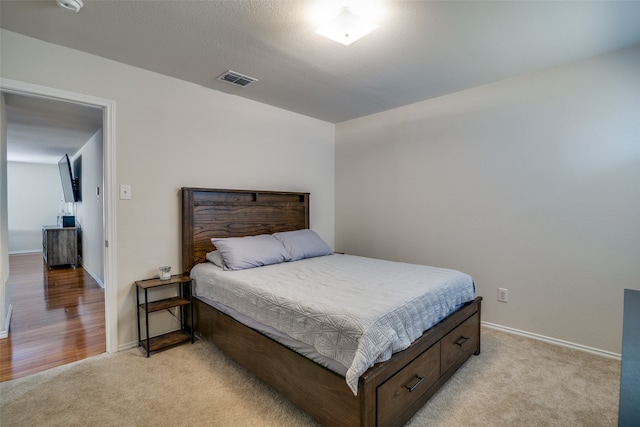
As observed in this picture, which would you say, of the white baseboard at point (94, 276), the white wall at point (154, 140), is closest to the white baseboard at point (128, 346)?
the white wall at point (154, 140)

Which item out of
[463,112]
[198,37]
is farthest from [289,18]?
[463,112]

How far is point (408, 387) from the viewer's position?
5.30 feet

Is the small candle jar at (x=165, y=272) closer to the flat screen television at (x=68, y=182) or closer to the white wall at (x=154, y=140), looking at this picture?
the white wall at (x=154, y=140)

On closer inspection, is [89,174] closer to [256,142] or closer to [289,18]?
[256,142]

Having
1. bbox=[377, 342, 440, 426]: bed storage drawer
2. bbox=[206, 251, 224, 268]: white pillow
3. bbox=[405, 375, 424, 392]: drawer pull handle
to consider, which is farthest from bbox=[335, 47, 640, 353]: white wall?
bbox=[206, 251, 224, 268]: white pillow

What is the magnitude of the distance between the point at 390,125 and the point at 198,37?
2.30 meters

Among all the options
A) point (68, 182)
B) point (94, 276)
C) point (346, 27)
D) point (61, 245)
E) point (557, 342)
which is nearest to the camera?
point (346, 27)

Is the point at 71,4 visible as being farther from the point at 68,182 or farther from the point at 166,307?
the point at 68,182

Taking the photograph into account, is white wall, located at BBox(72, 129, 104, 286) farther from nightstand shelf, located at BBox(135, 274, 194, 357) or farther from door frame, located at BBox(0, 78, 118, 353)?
nightstand shelf, located at BBox(135, 274, 194, 357)

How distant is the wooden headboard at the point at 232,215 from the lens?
9.18ft

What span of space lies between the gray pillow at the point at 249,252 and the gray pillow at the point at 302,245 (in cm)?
8

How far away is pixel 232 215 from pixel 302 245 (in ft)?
2.57

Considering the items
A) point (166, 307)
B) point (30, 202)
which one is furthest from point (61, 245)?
point (166, 307)

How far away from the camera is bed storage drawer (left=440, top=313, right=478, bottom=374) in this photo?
6.43ft
